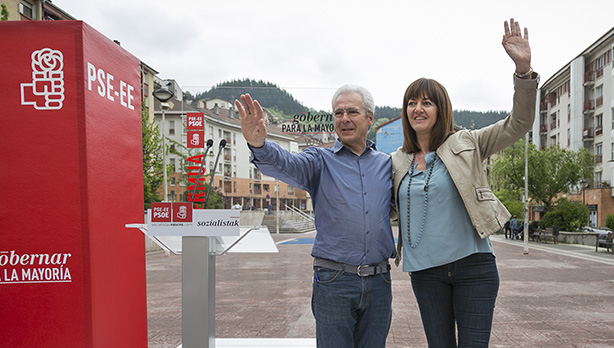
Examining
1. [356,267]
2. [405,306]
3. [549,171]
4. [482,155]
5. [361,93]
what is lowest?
[405,306]

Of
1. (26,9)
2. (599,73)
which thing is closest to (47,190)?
(26,9)

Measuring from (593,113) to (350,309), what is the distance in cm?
4126

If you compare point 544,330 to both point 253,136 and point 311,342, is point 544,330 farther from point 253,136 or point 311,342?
point 253,136

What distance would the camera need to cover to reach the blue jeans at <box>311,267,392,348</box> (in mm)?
2256

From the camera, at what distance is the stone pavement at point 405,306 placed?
562 centimetres

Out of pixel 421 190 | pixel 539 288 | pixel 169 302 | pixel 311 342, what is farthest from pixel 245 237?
pixel 539 288

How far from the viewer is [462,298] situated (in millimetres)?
2236

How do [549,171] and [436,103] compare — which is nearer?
[436,103]

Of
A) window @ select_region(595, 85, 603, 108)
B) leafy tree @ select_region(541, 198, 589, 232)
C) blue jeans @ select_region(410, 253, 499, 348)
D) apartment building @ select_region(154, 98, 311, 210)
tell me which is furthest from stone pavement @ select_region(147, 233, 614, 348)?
window @ select_region(595, 85, 603, 108)

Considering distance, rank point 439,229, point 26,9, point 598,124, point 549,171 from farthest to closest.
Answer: point 598,124 → point 549,171 → point 26,9 → point 439,229

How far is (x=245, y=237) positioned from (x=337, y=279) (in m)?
0.70

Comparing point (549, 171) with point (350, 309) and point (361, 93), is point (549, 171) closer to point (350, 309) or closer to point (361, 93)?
point (361, 93)

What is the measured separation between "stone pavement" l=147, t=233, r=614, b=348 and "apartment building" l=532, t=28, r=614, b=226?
22.6m

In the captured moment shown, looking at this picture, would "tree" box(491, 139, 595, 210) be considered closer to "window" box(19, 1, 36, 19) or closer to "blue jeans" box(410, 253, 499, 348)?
"window" box(19, 1, 36, 19)
